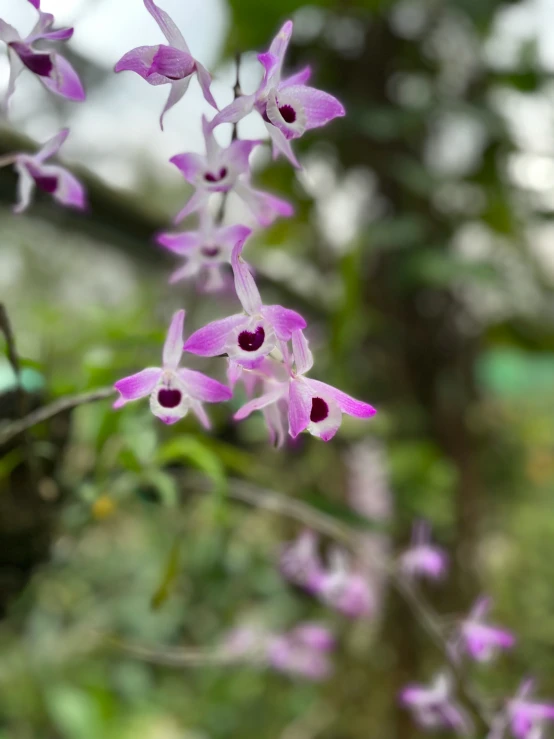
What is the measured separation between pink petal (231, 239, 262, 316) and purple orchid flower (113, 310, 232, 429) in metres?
0.04

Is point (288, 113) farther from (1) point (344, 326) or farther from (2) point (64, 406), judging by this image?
(1) point (344, 326)

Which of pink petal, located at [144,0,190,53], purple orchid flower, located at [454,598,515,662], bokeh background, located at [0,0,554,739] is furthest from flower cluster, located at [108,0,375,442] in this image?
bokeh background, located at [0,0,554,739]

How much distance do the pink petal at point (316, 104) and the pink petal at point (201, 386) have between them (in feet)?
0.37

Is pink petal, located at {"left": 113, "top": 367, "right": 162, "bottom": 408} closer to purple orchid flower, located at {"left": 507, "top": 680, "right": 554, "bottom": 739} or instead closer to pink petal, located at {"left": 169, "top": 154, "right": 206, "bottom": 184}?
pink petal, located at {"left": 169, "top": 154, "right": 206, "bottom": 184}

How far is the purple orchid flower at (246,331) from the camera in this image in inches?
9.0

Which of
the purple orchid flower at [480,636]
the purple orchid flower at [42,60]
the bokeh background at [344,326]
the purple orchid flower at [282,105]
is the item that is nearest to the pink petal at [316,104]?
the purple orchid flower at [282,105]

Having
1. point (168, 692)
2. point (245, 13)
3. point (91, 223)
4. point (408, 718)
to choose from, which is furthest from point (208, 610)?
point (245, 13)

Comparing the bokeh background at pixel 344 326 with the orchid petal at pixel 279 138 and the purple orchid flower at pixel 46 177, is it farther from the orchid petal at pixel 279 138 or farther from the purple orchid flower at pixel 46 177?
the orchid petal at pixel 279 138

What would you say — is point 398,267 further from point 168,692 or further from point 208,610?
point 168,692

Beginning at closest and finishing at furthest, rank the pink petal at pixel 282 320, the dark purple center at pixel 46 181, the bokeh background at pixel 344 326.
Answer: the pink petal at pixel 282 320, the dark purple center at pixel 46 181, the bokeh background at pixel 344 326

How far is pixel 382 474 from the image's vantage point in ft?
3.66

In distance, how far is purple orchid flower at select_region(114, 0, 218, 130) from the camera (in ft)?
0.76

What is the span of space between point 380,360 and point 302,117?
106 cm

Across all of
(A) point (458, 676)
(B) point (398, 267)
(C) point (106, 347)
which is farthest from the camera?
(B) point (398, 267)
